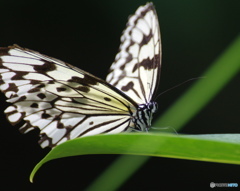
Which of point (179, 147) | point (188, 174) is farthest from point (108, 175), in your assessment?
point (188, 174)

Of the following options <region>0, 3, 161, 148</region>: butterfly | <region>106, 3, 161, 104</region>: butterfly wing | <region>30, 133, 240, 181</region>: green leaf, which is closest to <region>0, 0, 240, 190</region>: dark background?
<region>106, 3, 161, 104</region>: butterfly wing

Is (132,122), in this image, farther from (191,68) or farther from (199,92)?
(191,68)

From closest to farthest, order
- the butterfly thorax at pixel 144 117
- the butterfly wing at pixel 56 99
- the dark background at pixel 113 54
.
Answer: the butterfly wing at pixel 56 99, the butterfly thorax at pixel 144 117, the dark background at pixel 113 54

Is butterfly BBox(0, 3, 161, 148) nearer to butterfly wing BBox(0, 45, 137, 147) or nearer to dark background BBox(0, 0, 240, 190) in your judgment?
butterfly wing BBox(0, 45, 137, 147)

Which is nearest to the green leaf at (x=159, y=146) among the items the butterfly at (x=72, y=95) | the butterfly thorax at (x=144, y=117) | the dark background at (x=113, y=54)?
the butterfly at (x=72, y=95)

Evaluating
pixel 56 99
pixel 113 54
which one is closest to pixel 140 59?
pixel 56 99

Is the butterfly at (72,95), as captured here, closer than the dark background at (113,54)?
Yes

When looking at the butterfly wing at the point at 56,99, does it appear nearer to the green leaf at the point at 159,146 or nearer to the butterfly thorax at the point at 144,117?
the butterfly thorax at the point at 144,117
